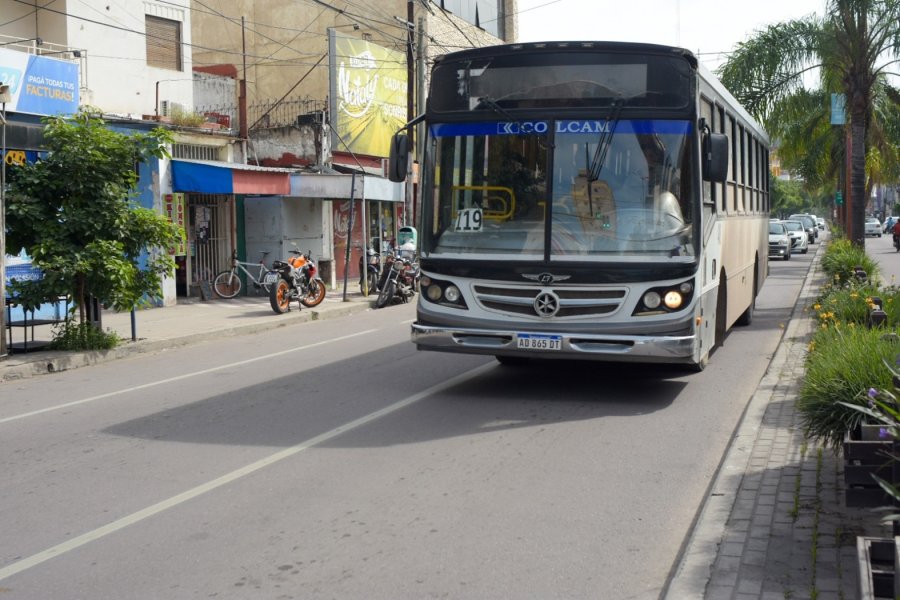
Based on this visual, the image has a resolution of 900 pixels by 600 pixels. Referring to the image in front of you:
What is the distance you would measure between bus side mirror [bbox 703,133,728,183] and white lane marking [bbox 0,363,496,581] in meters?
3.38

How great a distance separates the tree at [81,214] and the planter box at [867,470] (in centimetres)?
1075

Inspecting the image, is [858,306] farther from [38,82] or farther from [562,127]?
[38,82]

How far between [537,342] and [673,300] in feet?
4.12

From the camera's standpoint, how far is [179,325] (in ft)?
57.1

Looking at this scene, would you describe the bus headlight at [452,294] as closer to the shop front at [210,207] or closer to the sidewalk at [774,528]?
the sidewalk at [774,528]

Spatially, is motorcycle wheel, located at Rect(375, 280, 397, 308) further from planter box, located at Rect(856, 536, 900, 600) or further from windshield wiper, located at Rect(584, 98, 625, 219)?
planter box, located at Rect(856, 536, 900, 600)

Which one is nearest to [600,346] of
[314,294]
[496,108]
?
[496,108]

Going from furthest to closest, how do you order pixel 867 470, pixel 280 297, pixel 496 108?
pixel 280 297 → pixel 496 108 → pixel 867 470

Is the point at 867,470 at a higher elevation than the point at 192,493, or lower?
higher

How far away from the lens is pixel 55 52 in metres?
19.1

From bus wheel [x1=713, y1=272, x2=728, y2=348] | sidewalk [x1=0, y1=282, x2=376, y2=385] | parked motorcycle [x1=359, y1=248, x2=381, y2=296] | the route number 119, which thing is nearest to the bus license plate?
the route number 119

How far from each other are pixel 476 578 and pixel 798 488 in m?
2.29

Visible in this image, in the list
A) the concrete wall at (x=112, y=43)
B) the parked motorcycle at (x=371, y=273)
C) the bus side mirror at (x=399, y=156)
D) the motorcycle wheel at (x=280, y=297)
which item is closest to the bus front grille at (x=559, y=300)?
the bus side mirror at (x=399, y=156)

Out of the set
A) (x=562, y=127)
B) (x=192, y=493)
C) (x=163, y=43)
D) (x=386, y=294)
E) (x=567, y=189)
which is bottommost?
(x=192, y=493)
